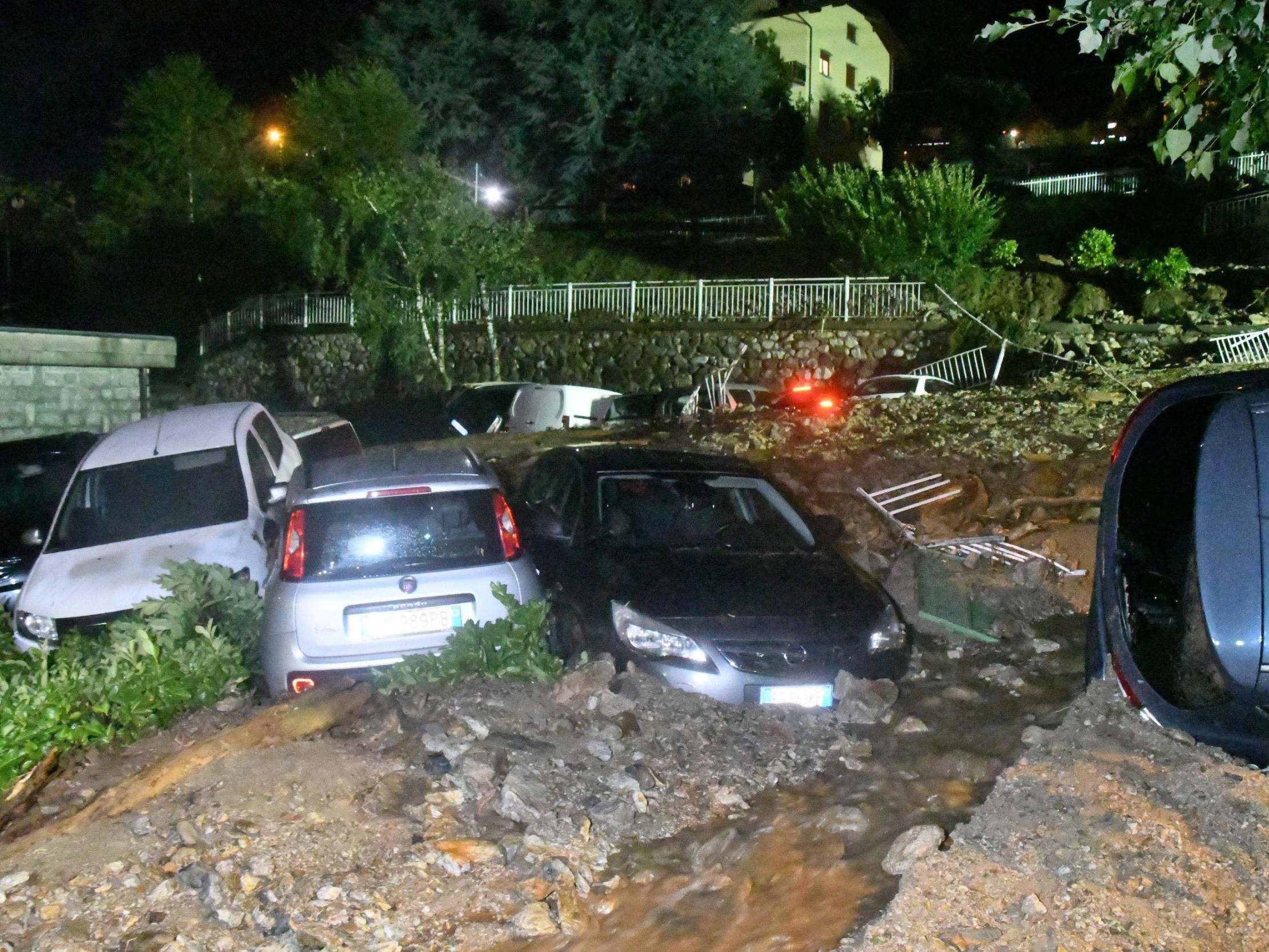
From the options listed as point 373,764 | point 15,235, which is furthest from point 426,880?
point 15,235

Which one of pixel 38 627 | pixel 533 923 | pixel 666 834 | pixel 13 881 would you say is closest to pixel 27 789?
pixel 13 881

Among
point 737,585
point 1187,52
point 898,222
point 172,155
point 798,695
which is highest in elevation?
point 172,155

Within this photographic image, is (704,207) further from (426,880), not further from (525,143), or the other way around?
(426,880)

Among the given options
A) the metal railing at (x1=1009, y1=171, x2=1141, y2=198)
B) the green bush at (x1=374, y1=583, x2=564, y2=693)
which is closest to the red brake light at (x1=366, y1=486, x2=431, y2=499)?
the green bush at (x1=374, y1=583, x2=564, y2=693)

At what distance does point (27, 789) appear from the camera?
5.39 m

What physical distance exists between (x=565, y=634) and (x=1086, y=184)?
2735cm

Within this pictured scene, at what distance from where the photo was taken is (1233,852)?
13.7ft

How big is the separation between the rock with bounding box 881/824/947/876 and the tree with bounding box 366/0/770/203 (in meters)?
36.1

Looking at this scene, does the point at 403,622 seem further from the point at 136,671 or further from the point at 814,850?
the point at 814,850

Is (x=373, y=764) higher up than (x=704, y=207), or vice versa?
(x=704, y=207)

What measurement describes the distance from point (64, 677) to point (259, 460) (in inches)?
137

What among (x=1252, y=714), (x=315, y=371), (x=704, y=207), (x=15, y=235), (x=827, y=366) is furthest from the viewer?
(x=15, y=235)

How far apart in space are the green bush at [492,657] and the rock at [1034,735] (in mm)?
2309

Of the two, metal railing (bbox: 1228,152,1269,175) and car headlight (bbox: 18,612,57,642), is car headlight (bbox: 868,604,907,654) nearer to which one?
car headlight (bbox: 18,612,57,642)
